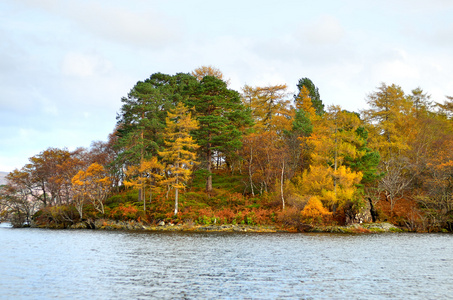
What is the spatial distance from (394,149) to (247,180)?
2569 cm

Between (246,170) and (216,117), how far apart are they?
14308 mm

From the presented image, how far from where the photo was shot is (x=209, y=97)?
60.4m

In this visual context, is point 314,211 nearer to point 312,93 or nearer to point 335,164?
point 335,164

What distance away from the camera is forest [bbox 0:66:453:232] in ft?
167

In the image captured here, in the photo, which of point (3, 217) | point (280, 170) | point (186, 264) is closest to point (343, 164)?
point (280, 170)

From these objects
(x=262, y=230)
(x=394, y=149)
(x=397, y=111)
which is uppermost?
(x=397, y=111)

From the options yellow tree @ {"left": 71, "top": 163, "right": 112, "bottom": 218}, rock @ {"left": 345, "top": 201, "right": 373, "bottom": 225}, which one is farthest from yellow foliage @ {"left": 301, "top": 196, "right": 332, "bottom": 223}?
yellow tree @ {"left": 71, "top": 163, "right": 112, "bottom": 218}

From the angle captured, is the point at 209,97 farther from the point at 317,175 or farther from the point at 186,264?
the point at 186,264

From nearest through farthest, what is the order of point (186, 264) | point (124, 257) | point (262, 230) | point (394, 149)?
point (186, 264) < point (124, 257) < point (262, 230) < point (394, 149)

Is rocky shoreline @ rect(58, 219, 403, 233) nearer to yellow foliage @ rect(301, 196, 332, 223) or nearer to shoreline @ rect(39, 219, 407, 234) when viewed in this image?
shoreline @ rect(39, 219, 407, 234)

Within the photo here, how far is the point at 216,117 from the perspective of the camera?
5859cm

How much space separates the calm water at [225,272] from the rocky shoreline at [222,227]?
17.3m

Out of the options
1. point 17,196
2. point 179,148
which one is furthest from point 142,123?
point 17,196

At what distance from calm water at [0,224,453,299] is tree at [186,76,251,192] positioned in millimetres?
30064
